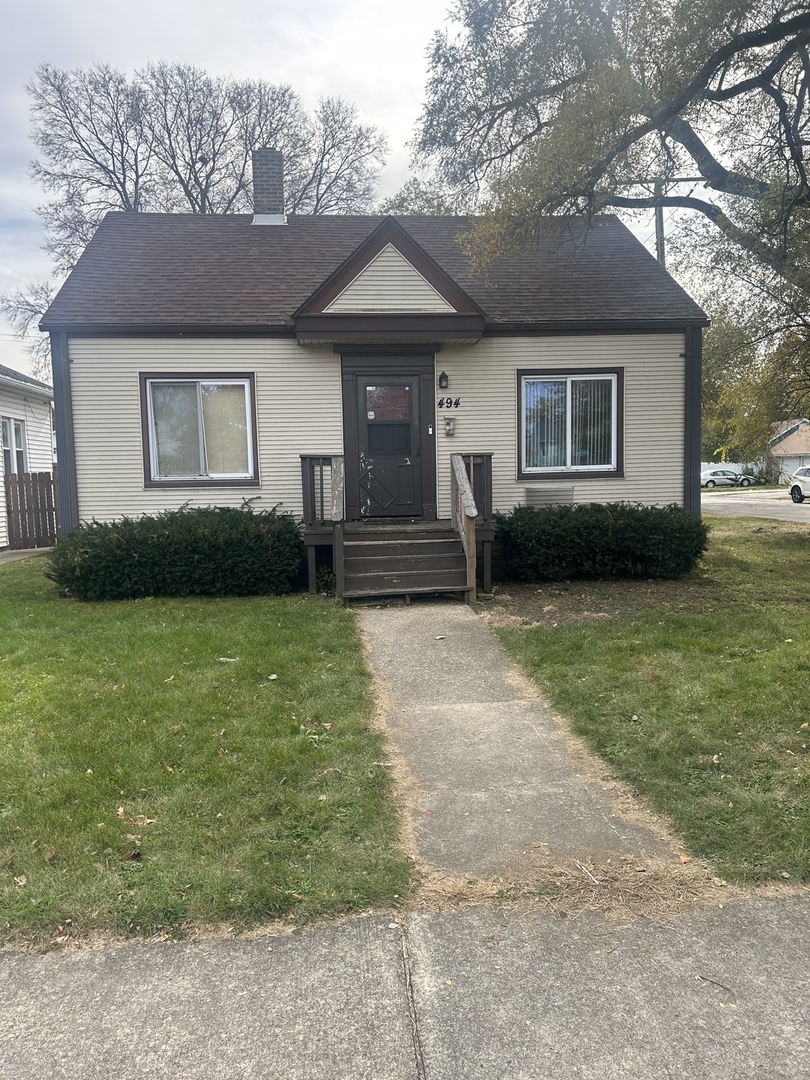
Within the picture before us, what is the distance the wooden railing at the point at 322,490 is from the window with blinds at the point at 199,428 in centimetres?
120

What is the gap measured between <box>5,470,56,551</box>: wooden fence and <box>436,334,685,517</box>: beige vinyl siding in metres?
9.81

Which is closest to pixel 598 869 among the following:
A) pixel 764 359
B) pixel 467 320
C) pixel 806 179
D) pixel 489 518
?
pixel 489 518

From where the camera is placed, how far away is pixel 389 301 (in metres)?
10.6

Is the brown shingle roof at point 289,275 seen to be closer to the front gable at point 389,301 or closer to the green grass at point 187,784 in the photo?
the front gable at point 389,301

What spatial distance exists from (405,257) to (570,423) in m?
3.48

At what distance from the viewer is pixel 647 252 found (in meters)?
13.0

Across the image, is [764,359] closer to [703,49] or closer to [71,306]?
[703,49]

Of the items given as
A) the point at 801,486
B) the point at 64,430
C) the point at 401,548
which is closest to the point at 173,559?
the point at 64,430

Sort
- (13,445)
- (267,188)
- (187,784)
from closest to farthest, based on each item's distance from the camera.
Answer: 1. (187,784)
2. (267,188)
3. (13,445)

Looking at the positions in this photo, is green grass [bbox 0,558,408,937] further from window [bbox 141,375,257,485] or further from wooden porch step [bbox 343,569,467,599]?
window [bbox 141,375,257,485]

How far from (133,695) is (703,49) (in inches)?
357

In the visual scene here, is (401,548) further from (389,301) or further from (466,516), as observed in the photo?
(389,301)

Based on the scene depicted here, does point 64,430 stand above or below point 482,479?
above

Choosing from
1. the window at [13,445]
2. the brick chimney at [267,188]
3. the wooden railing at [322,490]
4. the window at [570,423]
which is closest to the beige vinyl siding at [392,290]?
the window at [570,423]
